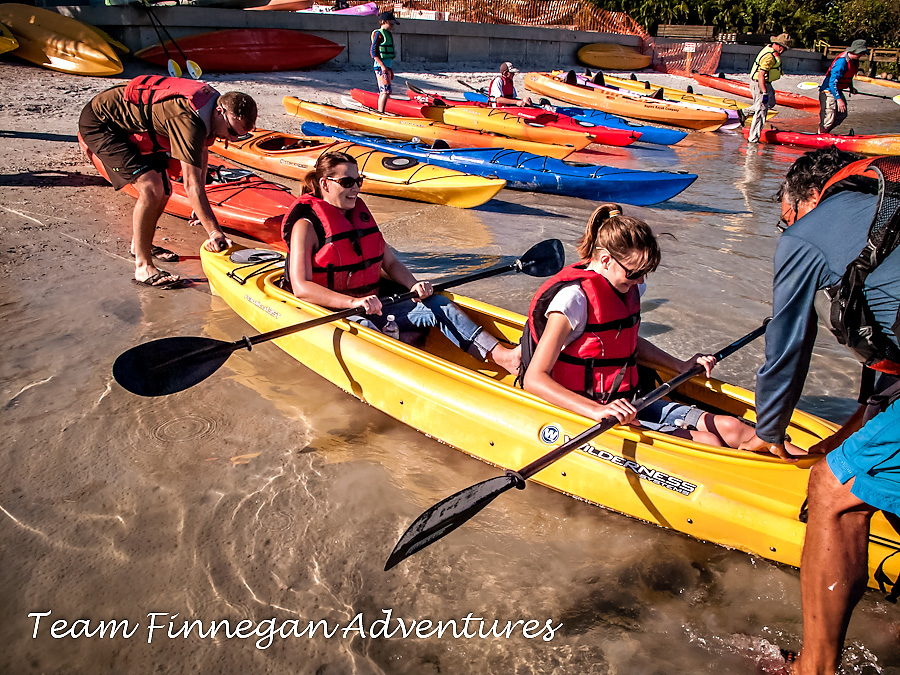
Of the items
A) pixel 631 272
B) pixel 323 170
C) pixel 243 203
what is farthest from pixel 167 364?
pixel 243 203

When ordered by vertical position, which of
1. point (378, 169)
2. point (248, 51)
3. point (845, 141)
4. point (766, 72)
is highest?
point (248, 51)

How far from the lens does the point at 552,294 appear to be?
8.27 feet

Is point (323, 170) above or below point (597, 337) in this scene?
above

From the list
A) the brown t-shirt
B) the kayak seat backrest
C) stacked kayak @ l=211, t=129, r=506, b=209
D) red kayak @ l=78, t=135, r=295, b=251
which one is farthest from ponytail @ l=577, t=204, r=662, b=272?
the kayak seat backrest

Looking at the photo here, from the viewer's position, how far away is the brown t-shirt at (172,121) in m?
4.00

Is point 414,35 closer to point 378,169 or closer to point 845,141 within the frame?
point 845,141

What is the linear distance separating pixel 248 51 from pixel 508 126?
537 centimetres

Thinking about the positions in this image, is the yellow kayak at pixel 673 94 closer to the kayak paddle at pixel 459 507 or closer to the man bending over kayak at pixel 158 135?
the man bending over kayak at pixel 158 135

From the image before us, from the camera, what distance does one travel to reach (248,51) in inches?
468

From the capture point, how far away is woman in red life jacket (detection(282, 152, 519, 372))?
3361 millimetres

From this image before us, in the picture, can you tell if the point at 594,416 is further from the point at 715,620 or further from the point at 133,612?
the point at 133,612

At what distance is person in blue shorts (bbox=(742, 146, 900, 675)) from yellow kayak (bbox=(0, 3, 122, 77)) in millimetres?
10737

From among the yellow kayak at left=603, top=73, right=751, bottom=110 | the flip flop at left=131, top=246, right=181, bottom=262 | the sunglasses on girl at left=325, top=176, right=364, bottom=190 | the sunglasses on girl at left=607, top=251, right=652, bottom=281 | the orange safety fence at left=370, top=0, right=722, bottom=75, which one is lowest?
the flip flop at left=131, top=246, right=181, bottom=262

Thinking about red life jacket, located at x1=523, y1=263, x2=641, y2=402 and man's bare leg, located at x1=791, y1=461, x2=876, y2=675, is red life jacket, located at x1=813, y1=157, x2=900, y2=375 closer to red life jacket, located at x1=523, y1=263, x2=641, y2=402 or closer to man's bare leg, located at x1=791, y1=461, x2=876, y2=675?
man's bare leg, located at x1=791, y1=461, x2=876, y2=675
